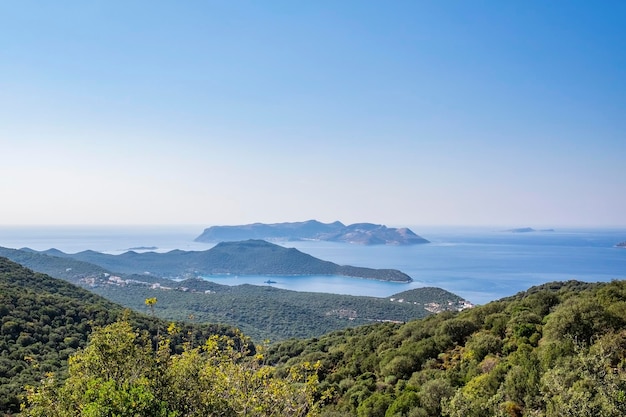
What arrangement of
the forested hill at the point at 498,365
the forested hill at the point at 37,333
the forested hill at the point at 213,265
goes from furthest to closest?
the forested hill at the point at 213,265 < the forested hill at the point at 37,333 < the forested hill at the point at 498,365

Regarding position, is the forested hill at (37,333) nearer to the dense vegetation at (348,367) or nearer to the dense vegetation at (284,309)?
the dense vegetation at (348,367)

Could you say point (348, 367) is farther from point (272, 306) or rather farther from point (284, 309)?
point (272, 306)

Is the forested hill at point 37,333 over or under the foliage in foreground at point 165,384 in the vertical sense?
under

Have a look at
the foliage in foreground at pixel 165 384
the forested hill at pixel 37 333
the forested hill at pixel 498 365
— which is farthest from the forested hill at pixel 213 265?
the foliage in foreground at pixel 165 384

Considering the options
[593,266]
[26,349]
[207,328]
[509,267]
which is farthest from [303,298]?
[593,266]

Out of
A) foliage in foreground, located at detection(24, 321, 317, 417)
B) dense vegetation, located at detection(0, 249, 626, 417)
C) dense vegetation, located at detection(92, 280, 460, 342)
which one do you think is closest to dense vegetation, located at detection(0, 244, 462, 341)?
dense vegetation, located at detection(92, 280, 460, 342)

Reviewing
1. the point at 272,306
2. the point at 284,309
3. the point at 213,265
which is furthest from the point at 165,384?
the point at 213,265

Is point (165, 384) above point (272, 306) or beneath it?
above
